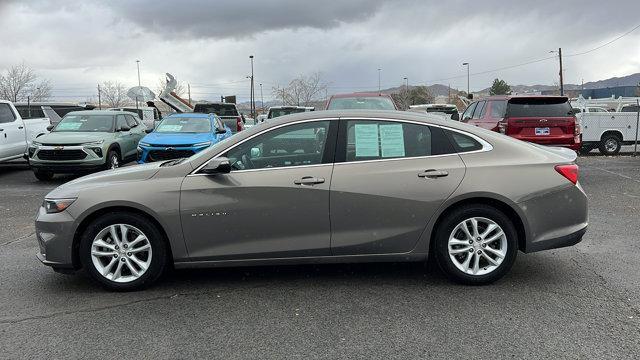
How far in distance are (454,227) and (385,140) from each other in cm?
96

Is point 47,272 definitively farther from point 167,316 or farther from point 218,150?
point 218,150

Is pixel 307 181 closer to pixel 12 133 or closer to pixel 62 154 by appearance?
pixel 62 154

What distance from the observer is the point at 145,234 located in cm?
451

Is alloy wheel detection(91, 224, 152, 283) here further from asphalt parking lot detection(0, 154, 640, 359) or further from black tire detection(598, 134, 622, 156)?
black tire detection(598, 134, 622, 156)

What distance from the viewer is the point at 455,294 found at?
176 inches

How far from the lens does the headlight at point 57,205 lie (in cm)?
453

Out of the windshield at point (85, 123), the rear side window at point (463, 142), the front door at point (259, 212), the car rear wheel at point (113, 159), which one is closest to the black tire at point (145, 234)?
the front door at point (259, 212)

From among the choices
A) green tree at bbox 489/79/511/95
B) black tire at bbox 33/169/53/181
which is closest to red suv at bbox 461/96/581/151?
black tire at bbox 33/169/53/181

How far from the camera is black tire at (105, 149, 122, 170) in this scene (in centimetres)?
1198

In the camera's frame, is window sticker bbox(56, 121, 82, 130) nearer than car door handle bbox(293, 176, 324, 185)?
No

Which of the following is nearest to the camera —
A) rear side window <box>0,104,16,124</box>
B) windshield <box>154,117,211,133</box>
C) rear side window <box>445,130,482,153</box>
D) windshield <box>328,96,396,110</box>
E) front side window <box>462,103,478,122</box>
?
rear side window <box>445,130,482,153</box>

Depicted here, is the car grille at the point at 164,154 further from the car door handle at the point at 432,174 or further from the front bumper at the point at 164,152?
the car door handle at the point at 432,174

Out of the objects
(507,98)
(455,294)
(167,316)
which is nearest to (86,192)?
(167,316)

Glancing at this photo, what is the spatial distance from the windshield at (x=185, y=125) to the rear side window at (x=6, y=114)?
359cm
